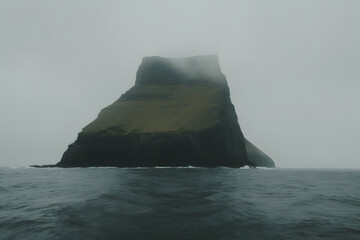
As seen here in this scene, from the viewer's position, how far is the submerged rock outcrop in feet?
264

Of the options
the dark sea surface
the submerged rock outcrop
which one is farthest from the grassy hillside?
the dark sea surface

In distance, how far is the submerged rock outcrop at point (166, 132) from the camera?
80500mm

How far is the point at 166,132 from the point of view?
8600cm

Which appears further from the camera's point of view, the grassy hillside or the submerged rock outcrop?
the grassy hillside

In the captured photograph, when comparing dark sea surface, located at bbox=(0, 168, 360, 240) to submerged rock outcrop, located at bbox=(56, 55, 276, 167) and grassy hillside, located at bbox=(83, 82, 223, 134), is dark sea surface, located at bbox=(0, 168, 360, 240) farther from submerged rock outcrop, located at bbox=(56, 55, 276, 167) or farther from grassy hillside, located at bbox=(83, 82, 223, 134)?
grassy hillside, located at bbox=(83, 82, 223, 134)

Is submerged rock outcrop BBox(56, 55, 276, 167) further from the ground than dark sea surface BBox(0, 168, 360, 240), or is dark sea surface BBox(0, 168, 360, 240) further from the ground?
submerged rock outcrop BBox(56, 55, 276, 167)

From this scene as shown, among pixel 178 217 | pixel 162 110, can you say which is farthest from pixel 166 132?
pixel 178 217

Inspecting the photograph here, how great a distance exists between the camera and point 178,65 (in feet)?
538

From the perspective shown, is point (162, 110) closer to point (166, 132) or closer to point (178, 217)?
point (166, 132)

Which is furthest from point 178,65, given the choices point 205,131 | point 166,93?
point 205,131

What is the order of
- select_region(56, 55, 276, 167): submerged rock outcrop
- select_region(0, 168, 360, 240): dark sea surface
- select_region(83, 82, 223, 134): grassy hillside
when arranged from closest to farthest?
1. select_region(0, 168, 360, 240): dark sea surface
2. select_region(56, 55, 276, 167): submerged rock outcrop
3. select_region(83, 82, 223, 134): grassy hillside

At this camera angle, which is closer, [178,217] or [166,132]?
[178,217]

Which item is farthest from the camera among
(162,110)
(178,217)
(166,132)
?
(162,110)

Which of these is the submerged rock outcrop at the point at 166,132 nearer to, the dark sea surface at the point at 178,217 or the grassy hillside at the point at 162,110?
the grassy hillside at the point at 162,110
